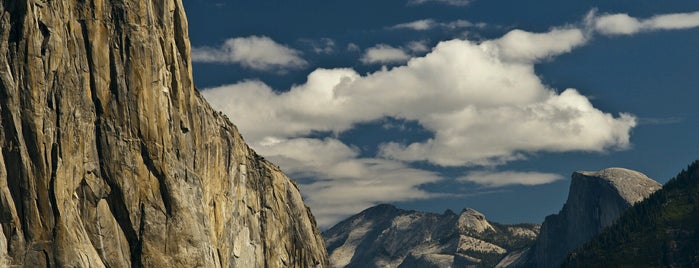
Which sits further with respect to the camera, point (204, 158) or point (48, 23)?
point (204, 158)

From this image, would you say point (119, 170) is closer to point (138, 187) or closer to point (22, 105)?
point (138, 187)

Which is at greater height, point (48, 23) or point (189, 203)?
point (48, 23)

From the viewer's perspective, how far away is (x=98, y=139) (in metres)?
131

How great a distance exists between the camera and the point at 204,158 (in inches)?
6604

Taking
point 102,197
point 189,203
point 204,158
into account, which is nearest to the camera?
point 102,197

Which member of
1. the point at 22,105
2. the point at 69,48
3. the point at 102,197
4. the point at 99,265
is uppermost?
the point at 69,48

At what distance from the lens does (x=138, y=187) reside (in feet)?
438

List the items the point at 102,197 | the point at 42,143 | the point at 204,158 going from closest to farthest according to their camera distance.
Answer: the point at 42,143 → the point at 102,197 → the point at 204,158

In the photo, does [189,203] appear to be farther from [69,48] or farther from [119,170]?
[69,48]

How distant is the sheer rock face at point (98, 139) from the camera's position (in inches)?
4751

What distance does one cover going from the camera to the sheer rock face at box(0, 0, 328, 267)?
396 feet

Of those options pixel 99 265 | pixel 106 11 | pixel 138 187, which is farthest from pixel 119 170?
pixel 106 11

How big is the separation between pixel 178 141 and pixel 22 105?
25.9 m

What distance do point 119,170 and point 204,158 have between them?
36.4 meters
